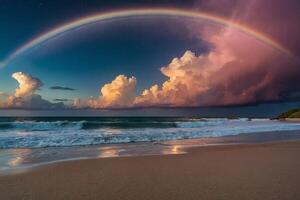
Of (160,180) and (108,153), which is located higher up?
(108,153)

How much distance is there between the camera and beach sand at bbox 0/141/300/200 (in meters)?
5.35

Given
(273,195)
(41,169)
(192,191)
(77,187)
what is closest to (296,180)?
(273,195)

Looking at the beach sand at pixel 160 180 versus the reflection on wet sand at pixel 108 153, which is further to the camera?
the reflection on wet sand at pixel 108 153

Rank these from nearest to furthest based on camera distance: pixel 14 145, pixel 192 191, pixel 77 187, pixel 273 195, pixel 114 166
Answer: pixel 273 195 → pixel 192 191 → pixel 77 187 → pixel 114 166 → pixel 14 145

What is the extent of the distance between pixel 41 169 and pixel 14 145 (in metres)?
6.78

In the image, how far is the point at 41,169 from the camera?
25.6 feet

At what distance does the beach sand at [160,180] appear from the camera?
17.5ft

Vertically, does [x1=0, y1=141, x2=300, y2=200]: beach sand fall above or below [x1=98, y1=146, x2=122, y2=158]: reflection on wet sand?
below

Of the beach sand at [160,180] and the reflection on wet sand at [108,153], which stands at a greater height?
the reflection on wet sand at [108,153]

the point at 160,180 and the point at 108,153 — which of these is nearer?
the point at 160,180

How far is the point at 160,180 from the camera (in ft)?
21.2

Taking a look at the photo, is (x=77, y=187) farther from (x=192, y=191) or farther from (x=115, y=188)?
(x=192, y=191)

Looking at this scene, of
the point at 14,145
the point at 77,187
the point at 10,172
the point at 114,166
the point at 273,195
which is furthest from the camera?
the point at 14,145

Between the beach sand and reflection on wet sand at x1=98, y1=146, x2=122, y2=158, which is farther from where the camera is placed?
reflection on wet sand at x1=98, y1=146, x2=122, y2=158
